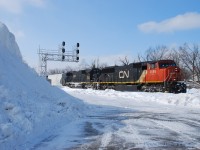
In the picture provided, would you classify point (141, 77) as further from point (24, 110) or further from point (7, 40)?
point (24, 110)

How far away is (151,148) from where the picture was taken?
24.2 ft

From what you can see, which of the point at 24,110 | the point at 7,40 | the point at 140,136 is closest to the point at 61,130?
the point at 24,110

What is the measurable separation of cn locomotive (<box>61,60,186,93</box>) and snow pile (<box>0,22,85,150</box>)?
14376 millimetres

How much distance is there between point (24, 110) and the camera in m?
9.66

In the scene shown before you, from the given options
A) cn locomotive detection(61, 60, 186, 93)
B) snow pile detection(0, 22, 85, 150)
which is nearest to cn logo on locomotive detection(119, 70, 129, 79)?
cn locomotive detection(61, 60, 186, 93)

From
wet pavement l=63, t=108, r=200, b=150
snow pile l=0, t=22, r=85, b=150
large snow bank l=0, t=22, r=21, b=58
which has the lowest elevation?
wet pavement l=63, t=108, r=200, b=150

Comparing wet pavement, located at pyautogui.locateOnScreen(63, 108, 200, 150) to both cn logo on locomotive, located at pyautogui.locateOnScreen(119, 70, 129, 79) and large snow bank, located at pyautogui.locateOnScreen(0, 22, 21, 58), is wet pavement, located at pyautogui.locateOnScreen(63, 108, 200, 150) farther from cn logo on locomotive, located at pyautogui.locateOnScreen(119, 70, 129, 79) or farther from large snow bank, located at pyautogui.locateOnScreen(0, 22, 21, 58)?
cn logo on locomotive, located at pyautogui.locateOnScreen(119, 70, 129, 79)

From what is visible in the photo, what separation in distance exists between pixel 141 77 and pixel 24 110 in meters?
24.2

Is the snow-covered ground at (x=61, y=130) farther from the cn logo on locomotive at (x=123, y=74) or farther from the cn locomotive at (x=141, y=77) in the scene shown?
the cn logo on locomotive at (x=123, y=74)

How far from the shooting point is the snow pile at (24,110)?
24.5 feet

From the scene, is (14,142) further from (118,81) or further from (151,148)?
(118,81)

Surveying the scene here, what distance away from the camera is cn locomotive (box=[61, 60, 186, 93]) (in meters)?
29.1

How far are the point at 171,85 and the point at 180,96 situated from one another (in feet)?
24.5

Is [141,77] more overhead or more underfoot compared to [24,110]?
more overhead
